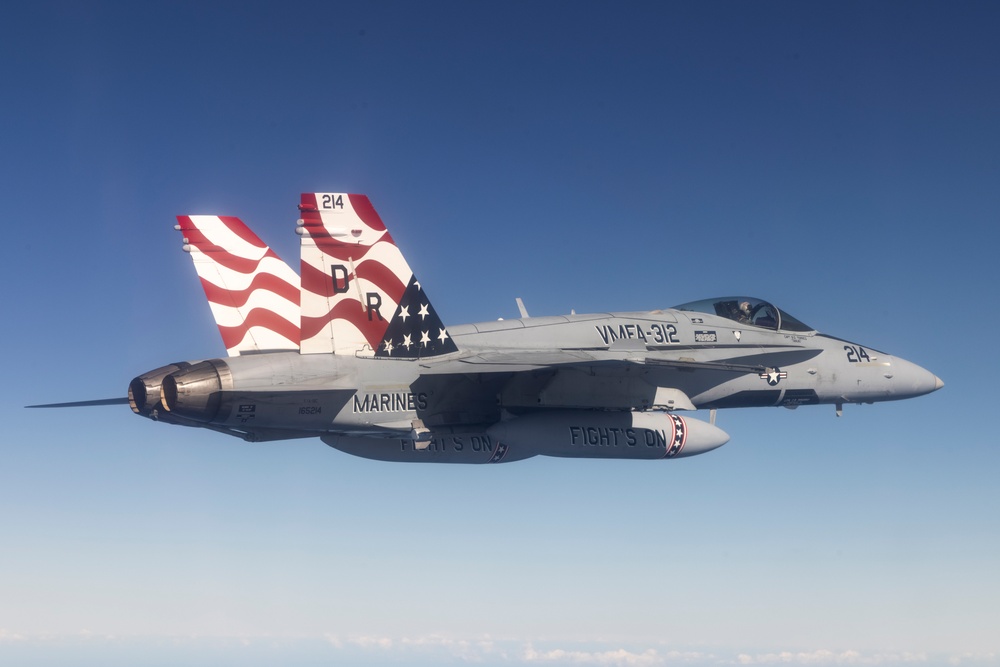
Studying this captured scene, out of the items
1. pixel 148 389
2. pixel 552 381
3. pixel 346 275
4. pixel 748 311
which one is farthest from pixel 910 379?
pixel 148 389

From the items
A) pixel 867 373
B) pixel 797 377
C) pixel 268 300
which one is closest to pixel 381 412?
pixel 268 300

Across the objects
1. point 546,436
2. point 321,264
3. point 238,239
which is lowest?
point 546,436

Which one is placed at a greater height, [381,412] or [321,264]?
[321,264]

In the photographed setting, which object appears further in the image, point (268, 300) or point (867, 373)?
point (867, 373)

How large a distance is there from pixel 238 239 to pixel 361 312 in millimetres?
3840

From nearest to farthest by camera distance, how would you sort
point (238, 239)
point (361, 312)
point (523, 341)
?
1. point (361, 312)
2. point (523, 341)
3. point (238, 239)

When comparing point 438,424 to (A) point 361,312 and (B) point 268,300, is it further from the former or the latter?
(B) point 268,300

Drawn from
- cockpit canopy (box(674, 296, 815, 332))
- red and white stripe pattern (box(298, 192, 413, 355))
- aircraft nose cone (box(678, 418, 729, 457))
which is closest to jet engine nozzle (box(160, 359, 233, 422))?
red and white stripe pattern (box(298, 192, 413, 355))

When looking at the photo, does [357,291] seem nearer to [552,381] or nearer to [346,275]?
[346,275]

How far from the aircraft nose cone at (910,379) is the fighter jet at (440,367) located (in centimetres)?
4

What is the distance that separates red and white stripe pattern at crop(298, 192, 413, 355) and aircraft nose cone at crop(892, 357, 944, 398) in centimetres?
965

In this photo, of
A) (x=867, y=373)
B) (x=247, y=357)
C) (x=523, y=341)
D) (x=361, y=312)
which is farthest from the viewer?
(x=867, y=373)

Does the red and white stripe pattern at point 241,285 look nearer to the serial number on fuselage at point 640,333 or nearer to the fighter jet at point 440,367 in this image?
the fighter jet at point 440,367

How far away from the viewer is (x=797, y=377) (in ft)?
57.1
